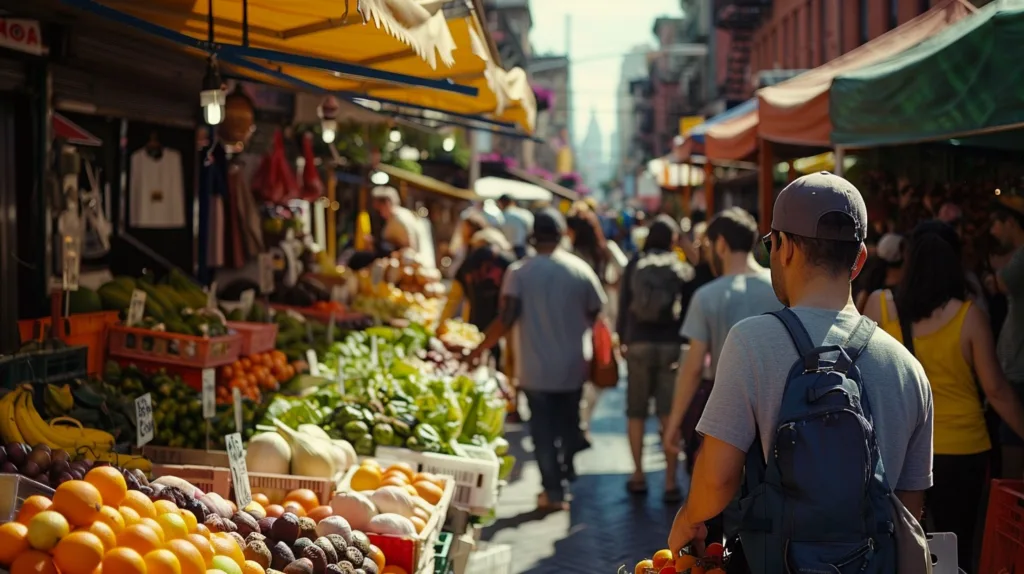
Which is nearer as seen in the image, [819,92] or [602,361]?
[819,92]

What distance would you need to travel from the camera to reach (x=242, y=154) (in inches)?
476

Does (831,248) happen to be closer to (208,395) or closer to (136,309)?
(208,395)

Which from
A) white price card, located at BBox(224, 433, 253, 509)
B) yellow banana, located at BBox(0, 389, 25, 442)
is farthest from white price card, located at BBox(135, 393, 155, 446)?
white price card, located at BBox(224, 433, 253, 509)

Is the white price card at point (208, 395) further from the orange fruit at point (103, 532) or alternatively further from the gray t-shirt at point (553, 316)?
the gray t-shirt at point (553, 316)

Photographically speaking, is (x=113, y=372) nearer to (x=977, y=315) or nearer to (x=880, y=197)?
(x=977, y=315)

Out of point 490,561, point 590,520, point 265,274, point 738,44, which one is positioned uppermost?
point 738,44

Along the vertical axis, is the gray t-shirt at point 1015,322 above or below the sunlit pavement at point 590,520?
above

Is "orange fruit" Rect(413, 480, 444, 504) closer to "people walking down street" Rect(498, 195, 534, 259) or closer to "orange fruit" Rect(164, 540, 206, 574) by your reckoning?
"orange fruit" Rect(164, 540, 206, 574)

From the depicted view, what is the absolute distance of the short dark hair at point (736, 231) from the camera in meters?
6.24

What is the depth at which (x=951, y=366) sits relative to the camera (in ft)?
16.6

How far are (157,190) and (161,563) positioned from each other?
23.0ft

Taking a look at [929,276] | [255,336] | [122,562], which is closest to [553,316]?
[255,336]

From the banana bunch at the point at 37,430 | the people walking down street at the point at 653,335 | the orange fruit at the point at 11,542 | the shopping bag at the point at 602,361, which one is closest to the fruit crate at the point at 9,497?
the orange fruit at the point at 11,542

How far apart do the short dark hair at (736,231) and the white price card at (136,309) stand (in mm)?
3395
